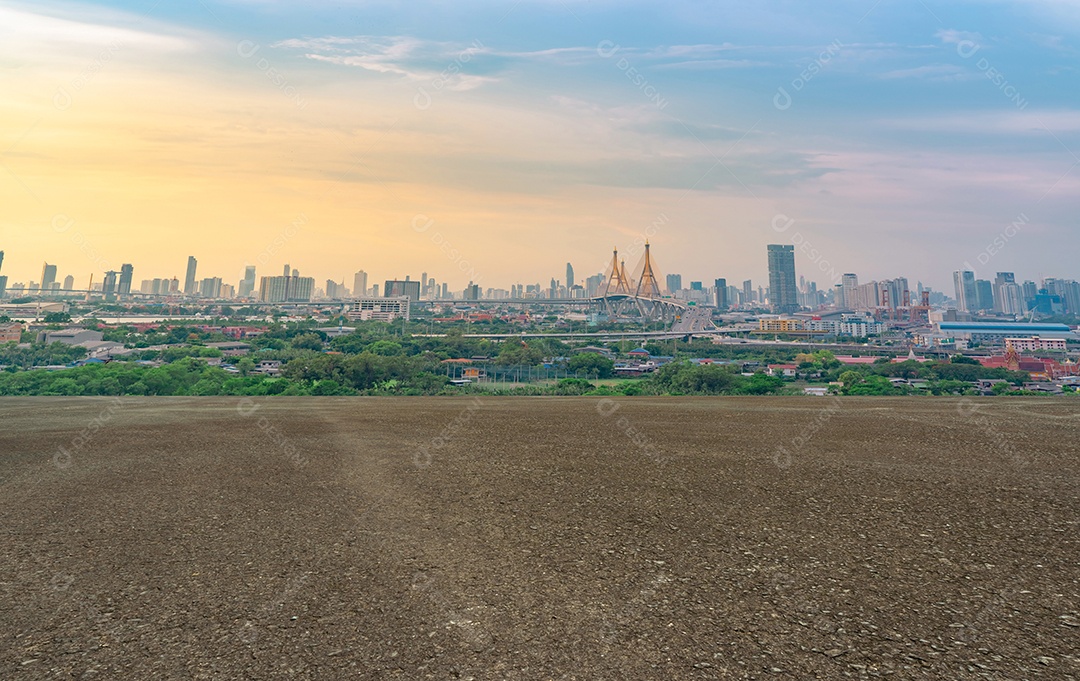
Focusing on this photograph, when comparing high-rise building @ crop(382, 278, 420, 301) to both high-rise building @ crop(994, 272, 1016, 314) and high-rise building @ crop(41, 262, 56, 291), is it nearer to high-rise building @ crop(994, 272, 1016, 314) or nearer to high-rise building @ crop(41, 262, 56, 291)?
high-rise building @ crop(41, 262, 56, 291)

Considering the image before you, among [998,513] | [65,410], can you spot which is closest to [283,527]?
[998,513]

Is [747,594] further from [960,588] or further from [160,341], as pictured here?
[160,341]

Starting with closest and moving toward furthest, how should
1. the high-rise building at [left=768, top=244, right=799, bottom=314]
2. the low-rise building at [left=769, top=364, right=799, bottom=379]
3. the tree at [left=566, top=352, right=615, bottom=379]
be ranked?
the low-rise building at [left=769, top=364, right=799, bottom=379] → the tree at [left=566, top=352, right=615, bottom=379] → the high-rise building at [left=768, top=244, right=799, bottom=314]

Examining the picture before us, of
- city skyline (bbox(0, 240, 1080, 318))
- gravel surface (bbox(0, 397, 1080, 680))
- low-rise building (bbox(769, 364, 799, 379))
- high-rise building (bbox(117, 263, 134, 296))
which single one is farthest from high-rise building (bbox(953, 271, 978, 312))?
high-rise building (bbox(117, 263, 134, 296))

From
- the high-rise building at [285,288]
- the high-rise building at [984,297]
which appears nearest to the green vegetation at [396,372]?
the high-rise building at [285,288]

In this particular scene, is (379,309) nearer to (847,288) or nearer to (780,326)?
(780,326)

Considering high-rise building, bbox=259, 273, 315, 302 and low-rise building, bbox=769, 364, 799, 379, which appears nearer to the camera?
low-rise building, bbox=769, 364, 799, 379
